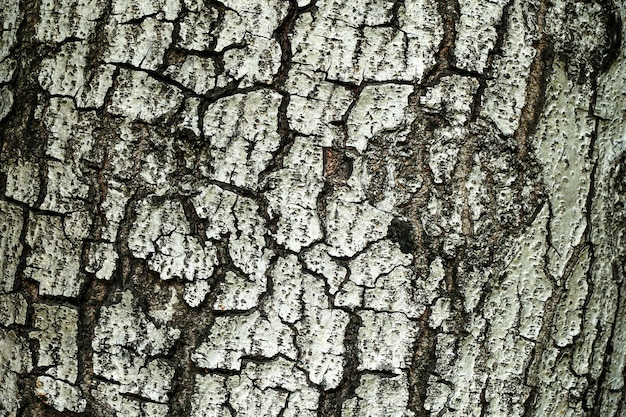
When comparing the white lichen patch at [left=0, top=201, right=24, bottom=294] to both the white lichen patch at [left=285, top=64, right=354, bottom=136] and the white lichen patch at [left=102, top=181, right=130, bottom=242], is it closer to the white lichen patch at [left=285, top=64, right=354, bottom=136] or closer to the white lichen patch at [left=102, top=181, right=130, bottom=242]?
the white lichen patch at [left=102, top=181, right=130, bottom=242]

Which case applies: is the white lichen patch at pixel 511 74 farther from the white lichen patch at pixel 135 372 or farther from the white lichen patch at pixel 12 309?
the white lichen patch at pixel 12 309

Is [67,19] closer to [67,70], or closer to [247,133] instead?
[67,70]

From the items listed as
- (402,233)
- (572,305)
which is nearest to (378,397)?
(402,233)

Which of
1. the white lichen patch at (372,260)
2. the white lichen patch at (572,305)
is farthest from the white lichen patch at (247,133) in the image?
the white lichen patch at (572,305)

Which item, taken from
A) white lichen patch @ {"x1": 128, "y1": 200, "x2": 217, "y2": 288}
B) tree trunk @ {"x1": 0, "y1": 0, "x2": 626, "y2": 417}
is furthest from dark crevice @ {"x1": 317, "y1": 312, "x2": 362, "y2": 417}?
white lichen patch @ {"x1": 128, "y1": 200, "x2": 217, "y2": 288}

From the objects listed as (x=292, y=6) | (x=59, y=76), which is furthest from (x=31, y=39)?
(x=292, y=6)

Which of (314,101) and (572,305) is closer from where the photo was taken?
(314,101)
